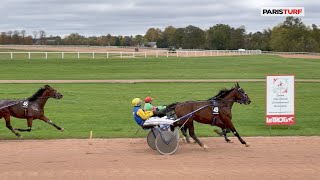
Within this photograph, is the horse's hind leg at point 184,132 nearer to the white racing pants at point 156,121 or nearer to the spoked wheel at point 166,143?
the white racing pants at point 156,121

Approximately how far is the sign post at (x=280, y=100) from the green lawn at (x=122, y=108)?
0.40 metres

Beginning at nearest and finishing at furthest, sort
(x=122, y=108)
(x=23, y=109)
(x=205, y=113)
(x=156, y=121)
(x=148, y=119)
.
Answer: (x=156, y=121), (x=148, y=119), (x=205, y=113), (x=23, y=109), (x=122, y=108)

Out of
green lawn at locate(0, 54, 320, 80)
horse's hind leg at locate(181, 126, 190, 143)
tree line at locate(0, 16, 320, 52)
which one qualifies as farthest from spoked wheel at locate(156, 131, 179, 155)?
tree line at locate(0, 16, 320, 52)

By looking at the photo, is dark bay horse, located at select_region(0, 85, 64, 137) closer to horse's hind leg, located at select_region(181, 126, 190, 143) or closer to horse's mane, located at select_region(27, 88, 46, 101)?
horse's mane, located at select_region(27, 88, 46, 101)

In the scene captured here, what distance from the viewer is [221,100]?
13484 millimetres

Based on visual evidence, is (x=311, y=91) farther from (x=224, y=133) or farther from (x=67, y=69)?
(x=67, y=69)

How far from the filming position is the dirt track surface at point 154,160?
34.0 ft

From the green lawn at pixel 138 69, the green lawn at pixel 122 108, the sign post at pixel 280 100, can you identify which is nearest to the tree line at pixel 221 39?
the green lawn at pixel 138 69

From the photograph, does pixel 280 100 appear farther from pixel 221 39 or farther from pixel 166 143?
pixel 221 39

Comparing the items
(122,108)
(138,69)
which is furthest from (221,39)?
(122,108)

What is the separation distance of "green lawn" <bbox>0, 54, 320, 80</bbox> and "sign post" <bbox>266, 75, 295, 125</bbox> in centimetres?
2335

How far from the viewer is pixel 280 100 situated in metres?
16.6

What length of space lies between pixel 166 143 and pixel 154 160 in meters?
0.70

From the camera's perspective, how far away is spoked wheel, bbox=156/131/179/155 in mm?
12430
